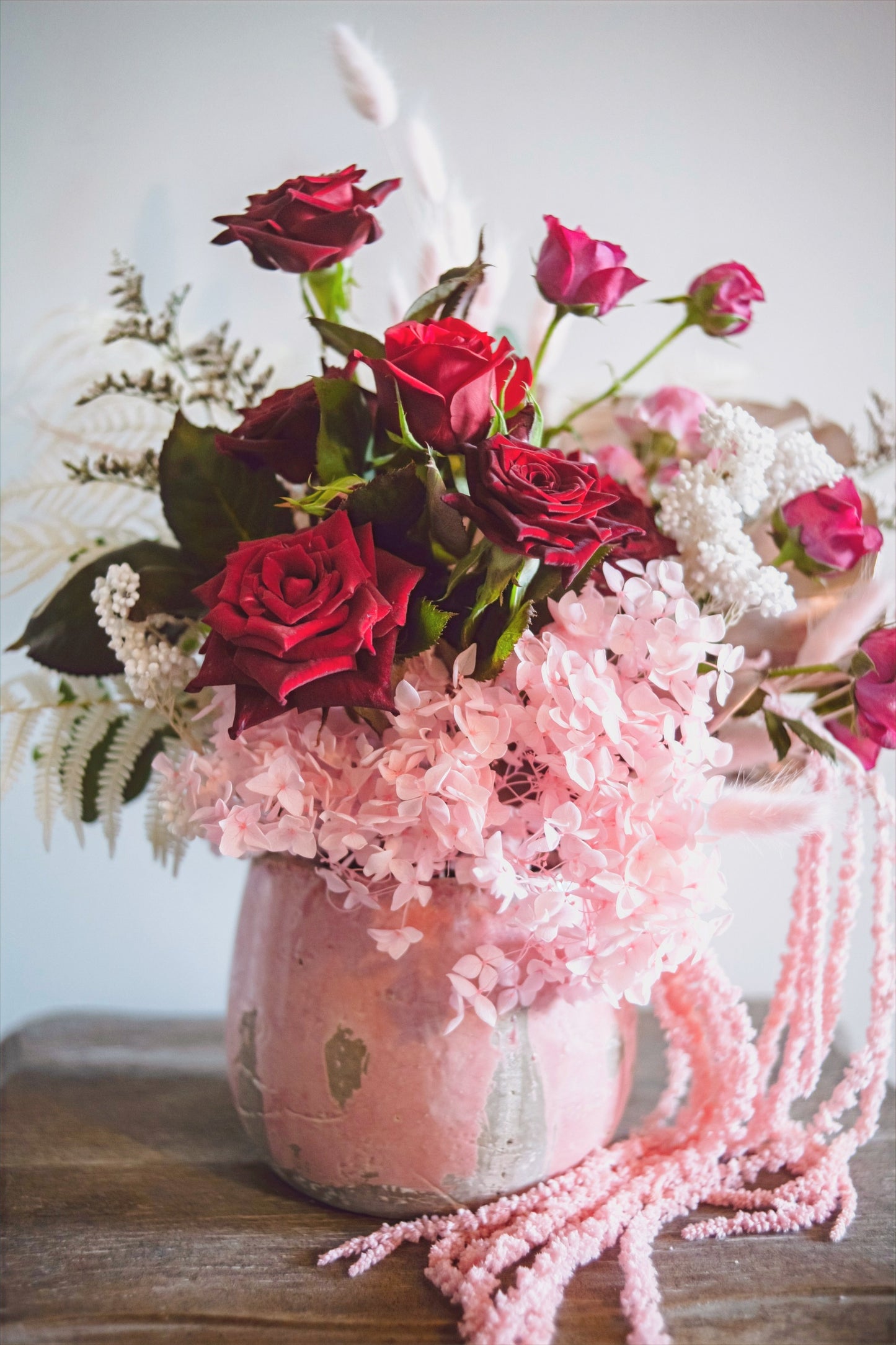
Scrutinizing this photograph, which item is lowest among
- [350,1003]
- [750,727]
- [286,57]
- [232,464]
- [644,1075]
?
[644,1075]

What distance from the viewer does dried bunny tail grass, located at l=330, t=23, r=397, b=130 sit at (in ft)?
2.11

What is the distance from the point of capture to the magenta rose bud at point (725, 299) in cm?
58

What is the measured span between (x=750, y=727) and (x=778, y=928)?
56 cm

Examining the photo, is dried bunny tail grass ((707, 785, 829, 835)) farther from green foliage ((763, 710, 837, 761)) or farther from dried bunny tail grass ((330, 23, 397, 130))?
dried bunny tail grass ((330, 23, 397, 130))

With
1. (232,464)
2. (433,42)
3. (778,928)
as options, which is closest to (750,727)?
(232,464)

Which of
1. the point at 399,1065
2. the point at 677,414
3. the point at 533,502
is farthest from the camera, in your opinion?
the point at 677,414

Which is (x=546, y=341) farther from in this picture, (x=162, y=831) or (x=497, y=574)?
(x=162, y=831)

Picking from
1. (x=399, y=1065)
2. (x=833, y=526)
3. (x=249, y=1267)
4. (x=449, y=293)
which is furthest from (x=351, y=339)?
(x=249, y=1267)

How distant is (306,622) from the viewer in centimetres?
42

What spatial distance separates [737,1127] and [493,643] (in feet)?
1.18

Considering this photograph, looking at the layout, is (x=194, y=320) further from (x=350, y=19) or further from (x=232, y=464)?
(x=232, y=464)

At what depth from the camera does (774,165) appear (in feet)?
3.22

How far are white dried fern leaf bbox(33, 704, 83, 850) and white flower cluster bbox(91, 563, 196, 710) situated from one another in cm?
15

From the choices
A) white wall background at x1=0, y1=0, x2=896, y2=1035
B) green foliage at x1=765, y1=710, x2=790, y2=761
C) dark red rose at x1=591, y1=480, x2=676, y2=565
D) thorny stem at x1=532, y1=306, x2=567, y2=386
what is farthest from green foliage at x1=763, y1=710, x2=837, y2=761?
white wall background at x1=0, y1=0, x2=896, y2=1035
